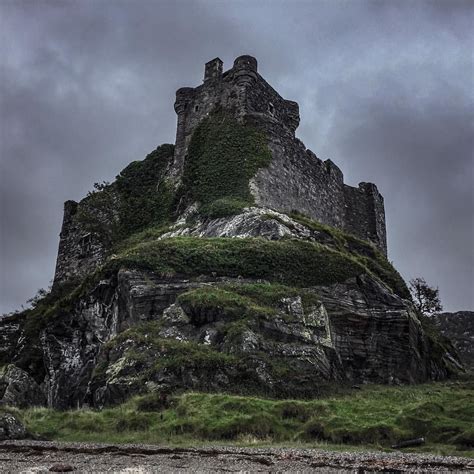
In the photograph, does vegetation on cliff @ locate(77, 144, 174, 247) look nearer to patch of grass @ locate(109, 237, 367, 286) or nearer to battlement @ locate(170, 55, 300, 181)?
battlement @ locate(170, 55, 300, 181)

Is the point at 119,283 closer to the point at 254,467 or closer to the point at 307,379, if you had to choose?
the point at 307,379

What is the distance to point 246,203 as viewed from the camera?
41.2 metres

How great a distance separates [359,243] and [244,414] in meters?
28.2

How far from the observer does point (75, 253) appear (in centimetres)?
5128

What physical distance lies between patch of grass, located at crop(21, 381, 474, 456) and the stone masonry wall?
77.1 ft

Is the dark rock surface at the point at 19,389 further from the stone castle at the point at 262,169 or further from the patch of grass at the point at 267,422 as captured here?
the stone castle at the point at 262,169

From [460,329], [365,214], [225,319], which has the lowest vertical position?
[225,319]

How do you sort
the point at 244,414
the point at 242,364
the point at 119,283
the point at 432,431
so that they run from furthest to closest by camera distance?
the point at 119,283
the point at 242,364
the point at 244,414
the point at 432,431

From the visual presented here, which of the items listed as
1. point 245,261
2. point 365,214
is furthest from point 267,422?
point 365,214

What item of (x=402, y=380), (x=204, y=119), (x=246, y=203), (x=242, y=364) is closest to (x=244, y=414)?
(x=242, y=364)

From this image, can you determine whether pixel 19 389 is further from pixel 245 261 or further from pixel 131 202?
pixel 131 202

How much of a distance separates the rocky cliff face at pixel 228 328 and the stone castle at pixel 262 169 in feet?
29.2

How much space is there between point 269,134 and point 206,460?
118 feet

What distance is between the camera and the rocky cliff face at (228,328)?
24109 mm
